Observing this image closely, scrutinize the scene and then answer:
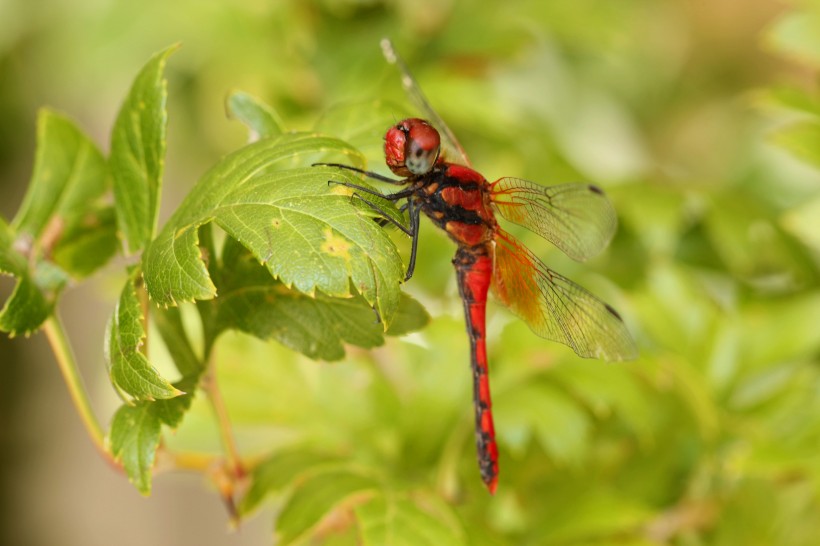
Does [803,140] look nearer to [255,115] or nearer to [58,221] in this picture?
[255,115]

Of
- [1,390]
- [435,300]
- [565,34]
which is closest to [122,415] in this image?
[435,300]

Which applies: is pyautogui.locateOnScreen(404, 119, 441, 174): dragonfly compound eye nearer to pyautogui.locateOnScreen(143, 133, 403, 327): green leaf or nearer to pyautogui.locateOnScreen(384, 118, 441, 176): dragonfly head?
pyautogui.locateOnScreen(384, 118, 441, 176): dragonfly head

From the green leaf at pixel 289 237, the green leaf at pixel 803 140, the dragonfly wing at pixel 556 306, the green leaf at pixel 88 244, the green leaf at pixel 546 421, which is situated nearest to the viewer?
the green leaf at pixel 289 237

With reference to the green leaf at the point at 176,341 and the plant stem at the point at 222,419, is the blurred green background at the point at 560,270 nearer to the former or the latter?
the plant stem at the point at 222,419

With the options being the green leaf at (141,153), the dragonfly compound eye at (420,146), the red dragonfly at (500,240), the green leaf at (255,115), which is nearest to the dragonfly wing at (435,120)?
the red dragonfly at (500,240)

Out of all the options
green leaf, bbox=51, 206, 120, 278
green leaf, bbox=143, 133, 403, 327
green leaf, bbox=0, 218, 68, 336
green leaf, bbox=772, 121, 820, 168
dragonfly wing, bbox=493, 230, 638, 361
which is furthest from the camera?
green leaf, bbox=772, 121, 820, 168

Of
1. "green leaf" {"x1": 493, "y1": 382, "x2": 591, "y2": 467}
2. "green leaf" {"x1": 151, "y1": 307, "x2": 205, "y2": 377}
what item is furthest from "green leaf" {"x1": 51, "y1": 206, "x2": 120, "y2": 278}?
"green leaf" {"x1": 493, "y1": 382, "x2": 591, "y2": 467}
